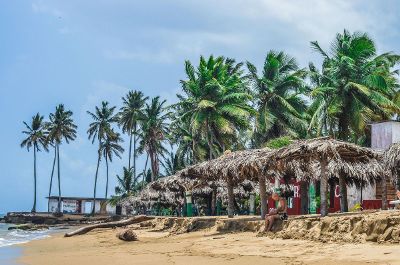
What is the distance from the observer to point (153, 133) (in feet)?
172

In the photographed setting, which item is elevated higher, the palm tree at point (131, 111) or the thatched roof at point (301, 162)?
the palm tree at point (131, 111)

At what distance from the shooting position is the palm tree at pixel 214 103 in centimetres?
3192

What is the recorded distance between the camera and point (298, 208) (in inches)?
1069

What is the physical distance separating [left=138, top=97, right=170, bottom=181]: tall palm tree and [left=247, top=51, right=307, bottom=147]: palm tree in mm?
18587

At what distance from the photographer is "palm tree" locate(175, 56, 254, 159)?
31922mm

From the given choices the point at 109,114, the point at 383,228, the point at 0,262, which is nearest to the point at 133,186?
the point at 109,114

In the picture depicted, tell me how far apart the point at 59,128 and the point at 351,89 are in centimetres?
4754

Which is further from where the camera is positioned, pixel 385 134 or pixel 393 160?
pixel 385 134

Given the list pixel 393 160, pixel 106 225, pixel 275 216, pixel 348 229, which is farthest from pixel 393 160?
pixel 106 225

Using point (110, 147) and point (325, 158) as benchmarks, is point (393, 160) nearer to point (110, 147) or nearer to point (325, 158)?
point (325, 158)

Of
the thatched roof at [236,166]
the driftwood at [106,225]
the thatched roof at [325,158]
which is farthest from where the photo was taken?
the driftwood at [106,225]

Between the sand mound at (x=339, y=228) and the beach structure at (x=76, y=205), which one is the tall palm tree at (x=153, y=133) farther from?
the sand mound at (x=339, y=228)

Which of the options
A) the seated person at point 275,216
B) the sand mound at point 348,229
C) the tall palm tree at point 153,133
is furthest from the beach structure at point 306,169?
the tall palm tree at point 153,133

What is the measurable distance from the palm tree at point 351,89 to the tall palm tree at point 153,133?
89.3 feet
